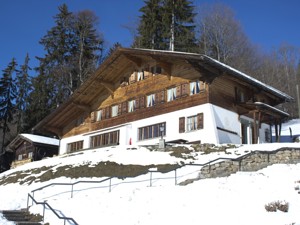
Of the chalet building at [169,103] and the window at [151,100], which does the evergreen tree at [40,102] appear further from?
the window at [151,100]

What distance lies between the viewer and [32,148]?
43.6 metres

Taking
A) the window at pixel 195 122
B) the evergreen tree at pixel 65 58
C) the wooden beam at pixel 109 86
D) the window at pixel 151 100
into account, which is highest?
the evergreen tree at pixel 65 58

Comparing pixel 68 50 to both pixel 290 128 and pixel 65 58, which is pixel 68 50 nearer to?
pixel 65 58

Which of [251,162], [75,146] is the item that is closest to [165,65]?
[251,162]

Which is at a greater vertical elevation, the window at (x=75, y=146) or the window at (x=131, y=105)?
the window at (x=131, y=105)

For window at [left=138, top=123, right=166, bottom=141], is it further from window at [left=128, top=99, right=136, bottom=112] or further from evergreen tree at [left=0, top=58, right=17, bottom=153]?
evergreen tree at [left=0, top=58, right=17, bottom=153]

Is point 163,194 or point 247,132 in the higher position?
point 247,132

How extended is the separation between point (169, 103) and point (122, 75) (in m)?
7.03

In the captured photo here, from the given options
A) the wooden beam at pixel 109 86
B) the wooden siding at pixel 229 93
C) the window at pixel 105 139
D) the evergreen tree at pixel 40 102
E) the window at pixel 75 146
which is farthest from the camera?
the evergreen tree at pixel 40 102

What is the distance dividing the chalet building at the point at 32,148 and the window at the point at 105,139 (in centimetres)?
944

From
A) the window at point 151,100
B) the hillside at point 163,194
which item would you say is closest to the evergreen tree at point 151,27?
the window at point 151,100

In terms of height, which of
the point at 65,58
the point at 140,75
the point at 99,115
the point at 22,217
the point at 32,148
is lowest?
the point at 22,217

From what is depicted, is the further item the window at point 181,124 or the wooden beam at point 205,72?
the window at point 181,124

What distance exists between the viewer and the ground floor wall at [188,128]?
26.6 metres
